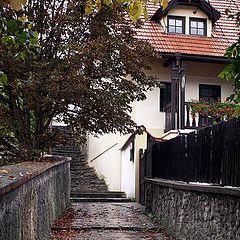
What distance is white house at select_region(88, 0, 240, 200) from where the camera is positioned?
16875mm

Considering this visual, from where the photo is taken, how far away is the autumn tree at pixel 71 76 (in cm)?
1010

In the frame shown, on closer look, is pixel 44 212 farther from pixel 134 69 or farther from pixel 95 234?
pixel 134 69

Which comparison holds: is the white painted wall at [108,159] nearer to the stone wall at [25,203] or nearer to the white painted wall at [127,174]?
the white painted wall at [127,174]

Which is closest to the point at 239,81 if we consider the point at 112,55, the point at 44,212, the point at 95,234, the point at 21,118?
the point at 44,212

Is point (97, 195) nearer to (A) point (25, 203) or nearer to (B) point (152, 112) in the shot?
(B) point (152, 112)

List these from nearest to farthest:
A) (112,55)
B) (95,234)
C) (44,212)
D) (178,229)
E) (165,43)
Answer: (44,212), (178,229), (95,234), (112,55), (165,43)

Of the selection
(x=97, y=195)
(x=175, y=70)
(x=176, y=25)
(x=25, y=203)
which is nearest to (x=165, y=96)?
(x=175, y=70)

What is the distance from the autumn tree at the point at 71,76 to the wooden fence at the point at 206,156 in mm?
1767

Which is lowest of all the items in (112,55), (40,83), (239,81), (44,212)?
(44,212)

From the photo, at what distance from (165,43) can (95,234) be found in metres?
10.2

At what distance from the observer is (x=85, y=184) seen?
1934 centimetres

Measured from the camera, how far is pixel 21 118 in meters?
11.1

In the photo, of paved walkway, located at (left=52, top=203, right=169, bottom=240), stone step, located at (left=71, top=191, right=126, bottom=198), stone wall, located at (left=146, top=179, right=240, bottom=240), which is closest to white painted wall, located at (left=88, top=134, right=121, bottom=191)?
stone step, located at (left=71, top=191, right=126, bottom=198)

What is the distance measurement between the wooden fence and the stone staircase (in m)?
4.99
